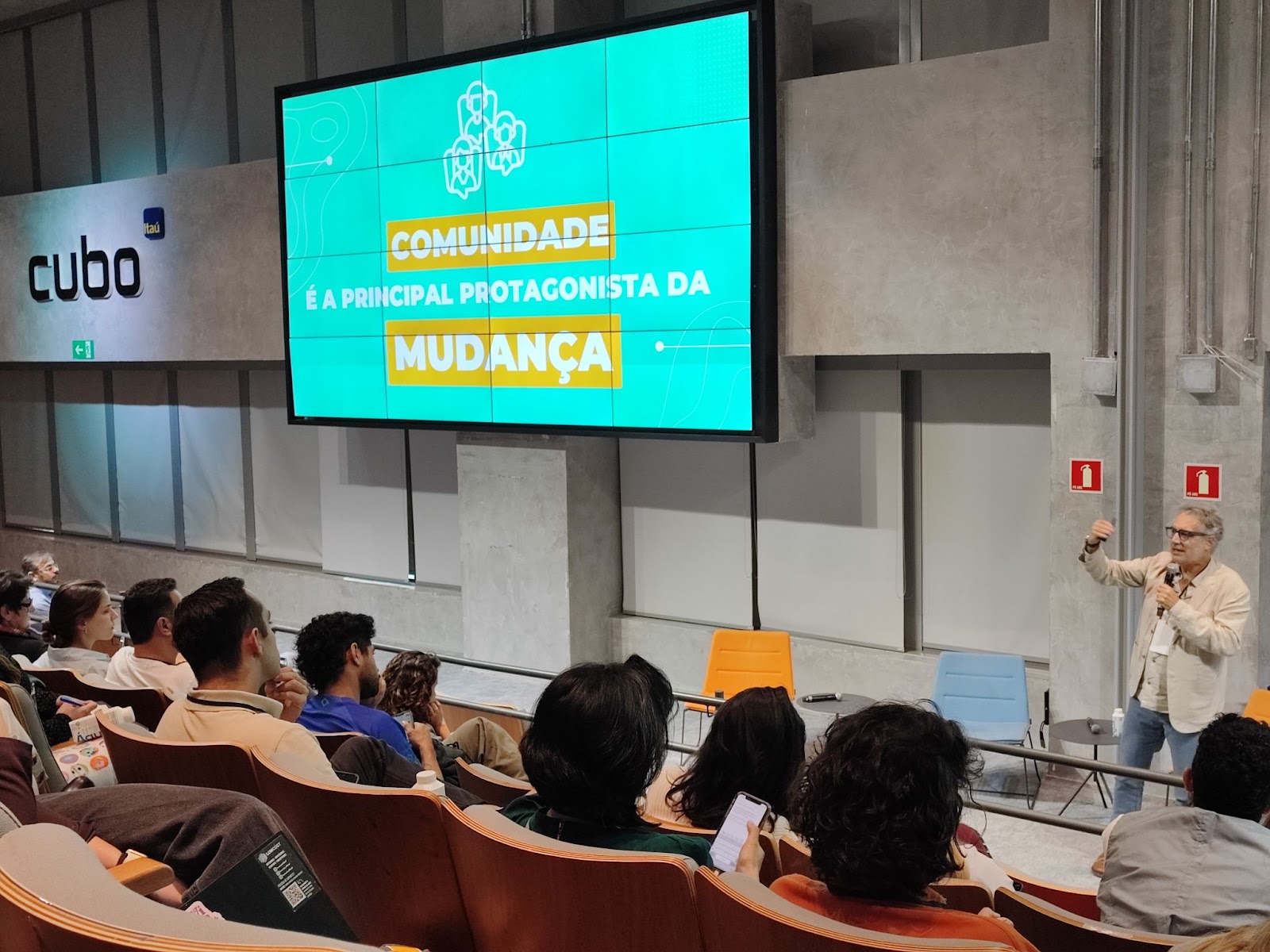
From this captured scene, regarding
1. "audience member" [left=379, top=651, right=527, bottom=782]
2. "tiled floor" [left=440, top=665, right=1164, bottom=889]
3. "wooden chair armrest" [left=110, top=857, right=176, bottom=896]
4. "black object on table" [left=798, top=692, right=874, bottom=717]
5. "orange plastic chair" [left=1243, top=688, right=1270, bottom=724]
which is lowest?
"tiled floor" [left=440, top=665, right=1164, bottom=889]

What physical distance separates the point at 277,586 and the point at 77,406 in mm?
3988

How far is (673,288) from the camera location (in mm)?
8023

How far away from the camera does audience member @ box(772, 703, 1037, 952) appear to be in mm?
2174

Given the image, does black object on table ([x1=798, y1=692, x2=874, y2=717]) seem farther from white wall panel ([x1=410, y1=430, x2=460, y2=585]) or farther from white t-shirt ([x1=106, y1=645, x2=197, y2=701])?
white wall panel ([x1=410, y1=430, x2=460, y2=585])

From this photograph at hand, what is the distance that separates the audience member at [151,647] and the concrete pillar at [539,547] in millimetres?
4327

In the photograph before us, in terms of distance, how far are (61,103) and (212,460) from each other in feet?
13.9

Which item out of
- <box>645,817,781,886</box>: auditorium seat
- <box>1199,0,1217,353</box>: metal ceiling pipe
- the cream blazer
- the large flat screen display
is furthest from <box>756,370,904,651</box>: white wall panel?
<box>645,817,781,886</box>: auditorium seat

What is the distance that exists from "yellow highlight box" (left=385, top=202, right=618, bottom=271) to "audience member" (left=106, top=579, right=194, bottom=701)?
4041mm

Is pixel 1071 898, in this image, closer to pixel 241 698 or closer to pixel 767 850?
pixel 767 850

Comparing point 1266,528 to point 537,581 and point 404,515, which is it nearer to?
point 537,581

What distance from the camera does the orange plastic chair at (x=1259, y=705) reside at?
18.8 ft

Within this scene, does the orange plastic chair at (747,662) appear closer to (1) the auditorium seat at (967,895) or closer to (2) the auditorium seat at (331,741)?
(2) the auditorium seat at (331,741)

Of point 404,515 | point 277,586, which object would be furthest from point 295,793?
point 277,586

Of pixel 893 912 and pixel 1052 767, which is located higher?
pixel 893 912
